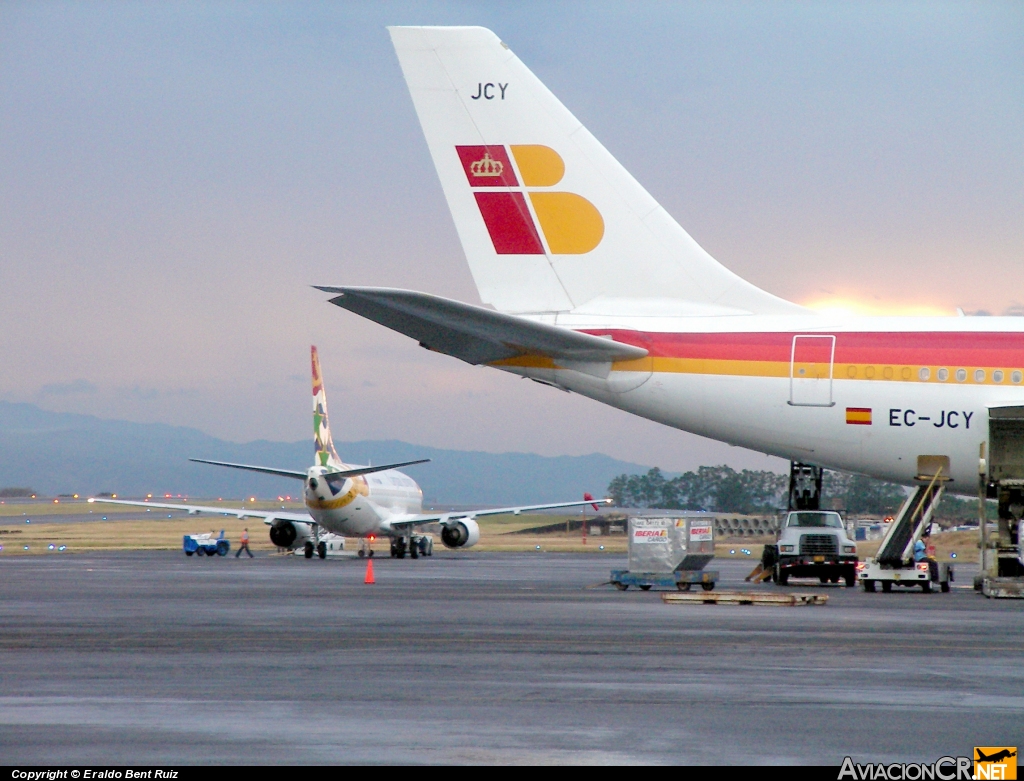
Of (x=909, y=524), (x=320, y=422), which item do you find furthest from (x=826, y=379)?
(x=320, y=422)

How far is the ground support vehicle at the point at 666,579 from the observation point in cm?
2478

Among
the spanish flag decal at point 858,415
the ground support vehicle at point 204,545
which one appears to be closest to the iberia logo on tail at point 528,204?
the spanish flag decal at point 858,415

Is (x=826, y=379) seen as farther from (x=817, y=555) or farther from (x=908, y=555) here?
(x=817, y=555)

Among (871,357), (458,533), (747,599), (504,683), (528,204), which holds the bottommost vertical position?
(504,683)

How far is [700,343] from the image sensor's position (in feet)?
68.3

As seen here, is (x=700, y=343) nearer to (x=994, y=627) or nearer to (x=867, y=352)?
(x=867, y=352)

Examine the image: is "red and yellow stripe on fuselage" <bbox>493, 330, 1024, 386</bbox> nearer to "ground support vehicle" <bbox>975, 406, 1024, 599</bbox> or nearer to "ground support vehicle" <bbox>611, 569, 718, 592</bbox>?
"ground support vehicle" <bbox>975, 406, 1024, 599</bbox>

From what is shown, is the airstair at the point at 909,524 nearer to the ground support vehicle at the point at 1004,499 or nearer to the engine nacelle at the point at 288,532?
the ground support vehicle at the point at 1004,499

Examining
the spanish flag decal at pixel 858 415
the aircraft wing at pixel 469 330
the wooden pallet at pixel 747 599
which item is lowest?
the wooden pallet at pixel 747 599

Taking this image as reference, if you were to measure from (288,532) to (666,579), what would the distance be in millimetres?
33828

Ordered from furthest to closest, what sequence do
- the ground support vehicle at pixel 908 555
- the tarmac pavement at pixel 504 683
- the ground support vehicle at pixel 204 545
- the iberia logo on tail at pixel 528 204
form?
the ground support vehicle at pixel 204 545
the ground support vehicle at pixel 908 555
the iberia logo on tail at pixel 528 204
the tarmac pavement at pixel 504 683

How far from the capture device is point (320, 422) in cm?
5216

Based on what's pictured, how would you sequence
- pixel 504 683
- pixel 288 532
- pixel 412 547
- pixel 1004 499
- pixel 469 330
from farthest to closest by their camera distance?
pixel 412 547 < pixel 288 532 < pixel 1004 499 < pixel 469 330 < pixel 504 683

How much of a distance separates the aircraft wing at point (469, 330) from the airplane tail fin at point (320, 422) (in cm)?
3180
